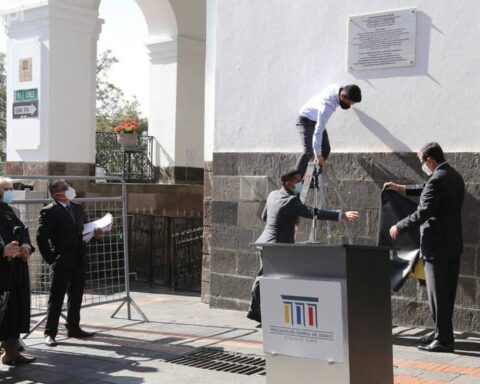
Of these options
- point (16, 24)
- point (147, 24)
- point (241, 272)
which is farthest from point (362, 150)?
point (147, 24)

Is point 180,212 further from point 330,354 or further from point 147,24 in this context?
point 330,354

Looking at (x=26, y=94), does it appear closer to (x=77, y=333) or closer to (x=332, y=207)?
(x=77, y=333)

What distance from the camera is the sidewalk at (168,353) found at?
5.85m

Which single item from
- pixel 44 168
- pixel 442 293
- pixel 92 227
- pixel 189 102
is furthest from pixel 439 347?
pixel 189 102

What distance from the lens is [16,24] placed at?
12.7 m

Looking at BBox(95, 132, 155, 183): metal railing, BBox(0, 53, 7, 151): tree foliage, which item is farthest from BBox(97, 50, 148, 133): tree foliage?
BBox(95, 132, 155, 183): metal railing

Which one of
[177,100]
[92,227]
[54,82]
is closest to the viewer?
[92,227]

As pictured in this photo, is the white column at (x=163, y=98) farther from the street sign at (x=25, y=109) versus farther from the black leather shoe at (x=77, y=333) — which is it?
the black leather shoe at (x=77, y=333)

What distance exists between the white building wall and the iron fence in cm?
291

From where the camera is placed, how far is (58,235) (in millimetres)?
7125

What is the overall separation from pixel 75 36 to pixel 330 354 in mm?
10169

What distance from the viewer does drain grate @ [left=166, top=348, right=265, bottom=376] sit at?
612cm

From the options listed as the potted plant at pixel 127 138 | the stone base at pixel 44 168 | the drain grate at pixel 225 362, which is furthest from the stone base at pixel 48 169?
the drain grate at pixel 225 362

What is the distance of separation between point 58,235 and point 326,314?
152 inches
